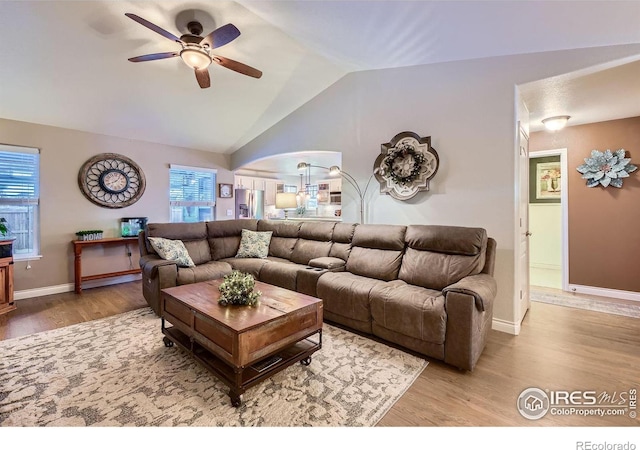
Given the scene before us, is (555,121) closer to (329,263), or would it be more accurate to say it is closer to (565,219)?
(565,219)

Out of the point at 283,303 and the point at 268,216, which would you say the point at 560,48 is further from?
the point at 268,216

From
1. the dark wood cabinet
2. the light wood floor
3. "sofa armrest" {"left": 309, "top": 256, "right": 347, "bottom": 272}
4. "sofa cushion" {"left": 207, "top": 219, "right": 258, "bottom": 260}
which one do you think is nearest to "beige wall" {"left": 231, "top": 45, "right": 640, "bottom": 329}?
the light wood floor

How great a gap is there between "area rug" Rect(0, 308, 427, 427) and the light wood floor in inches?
7.7

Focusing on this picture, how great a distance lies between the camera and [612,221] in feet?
12.9

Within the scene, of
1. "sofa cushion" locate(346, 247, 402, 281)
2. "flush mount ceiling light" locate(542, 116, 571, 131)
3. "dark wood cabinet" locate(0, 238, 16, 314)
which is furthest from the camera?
"flush mount ceiling light" locate(542, 116, 571, 131)

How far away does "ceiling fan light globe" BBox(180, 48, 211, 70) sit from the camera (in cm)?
246

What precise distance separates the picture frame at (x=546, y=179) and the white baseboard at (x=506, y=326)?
4069 millimetres

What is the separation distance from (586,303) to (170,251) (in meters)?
5.41

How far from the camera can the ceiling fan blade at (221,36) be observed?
2.23m

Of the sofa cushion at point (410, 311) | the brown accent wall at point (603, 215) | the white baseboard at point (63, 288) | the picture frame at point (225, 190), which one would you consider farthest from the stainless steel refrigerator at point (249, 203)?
the brown accent wall at point (603, 215)

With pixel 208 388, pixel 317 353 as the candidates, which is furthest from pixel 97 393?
pixel 317 353

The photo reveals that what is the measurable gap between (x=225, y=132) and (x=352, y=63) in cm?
281

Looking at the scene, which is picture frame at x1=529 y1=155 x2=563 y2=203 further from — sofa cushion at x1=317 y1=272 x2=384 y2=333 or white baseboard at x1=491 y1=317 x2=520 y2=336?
sofa cushion at x1=317 y1=272 x2=384 y2=333

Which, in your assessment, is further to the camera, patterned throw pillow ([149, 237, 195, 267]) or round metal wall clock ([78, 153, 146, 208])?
round metal wall clock ([78, 153, 146, 208])
